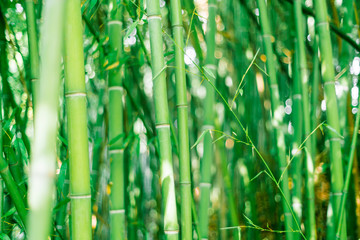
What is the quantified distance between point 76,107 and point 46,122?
0.21m

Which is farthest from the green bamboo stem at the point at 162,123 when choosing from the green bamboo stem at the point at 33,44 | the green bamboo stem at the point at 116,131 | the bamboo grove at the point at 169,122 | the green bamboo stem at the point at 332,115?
the green bamboo stem at the point at 332,115

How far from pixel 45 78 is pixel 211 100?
1.88ft

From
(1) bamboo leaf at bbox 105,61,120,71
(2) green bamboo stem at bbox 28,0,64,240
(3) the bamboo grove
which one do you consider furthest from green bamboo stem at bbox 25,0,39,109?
(2) green bamboo stem at bbox 28,0,64,240

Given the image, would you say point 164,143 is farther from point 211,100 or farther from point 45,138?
point 45,138

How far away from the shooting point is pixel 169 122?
83 centimetres

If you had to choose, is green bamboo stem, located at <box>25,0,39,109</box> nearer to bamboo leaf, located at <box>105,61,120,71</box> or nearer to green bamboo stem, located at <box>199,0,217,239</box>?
bamboo leaf, located at <box>105,61,120,71</box>

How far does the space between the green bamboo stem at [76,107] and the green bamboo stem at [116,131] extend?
239 millimetres

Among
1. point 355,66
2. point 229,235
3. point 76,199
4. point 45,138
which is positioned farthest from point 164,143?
point 229,235

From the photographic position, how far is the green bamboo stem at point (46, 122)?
0.36 meters

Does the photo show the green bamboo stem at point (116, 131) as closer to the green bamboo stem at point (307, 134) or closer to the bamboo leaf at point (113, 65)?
the bamboo leaf at point (113, 65)

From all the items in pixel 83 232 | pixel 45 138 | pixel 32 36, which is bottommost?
pixel 83 232

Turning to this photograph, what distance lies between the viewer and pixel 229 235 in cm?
165

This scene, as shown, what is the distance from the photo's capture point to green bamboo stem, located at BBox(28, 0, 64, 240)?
0.36 metres

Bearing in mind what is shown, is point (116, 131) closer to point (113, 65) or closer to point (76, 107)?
point (113, 65)
